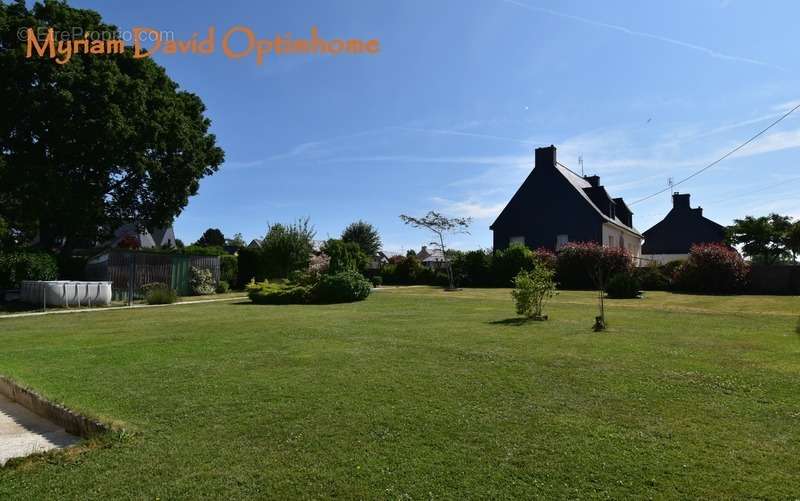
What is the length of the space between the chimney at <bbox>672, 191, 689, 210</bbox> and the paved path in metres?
48.9

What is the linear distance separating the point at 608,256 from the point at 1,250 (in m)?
28.4

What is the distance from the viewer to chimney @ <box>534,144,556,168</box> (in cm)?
3591

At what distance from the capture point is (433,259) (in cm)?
7138

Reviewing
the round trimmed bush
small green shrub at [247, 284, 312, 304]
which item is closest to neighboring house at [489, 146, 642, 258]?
the round trimmed bush

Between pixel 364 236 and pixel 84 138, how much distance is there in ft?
153

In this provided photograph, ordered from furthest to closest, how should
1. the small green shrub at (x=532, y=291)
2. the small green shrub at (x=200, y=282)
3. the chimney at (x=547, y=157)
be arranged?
1. the chimney at (x=547, y=157)
2. the small green shrub at (x=200, y=282)
3. the small green shrub at (x=532, y=291)

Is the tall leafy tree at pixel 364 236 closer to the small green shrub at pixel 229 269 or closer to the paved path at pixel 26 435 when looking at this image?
the small green shrub at pixel 229 269

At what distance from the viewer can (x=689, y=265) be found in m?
24.1

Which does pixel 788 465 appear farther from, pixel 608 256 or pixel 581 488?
pixel 608 256

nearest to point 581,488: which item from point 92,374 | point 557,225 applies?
point 92,374

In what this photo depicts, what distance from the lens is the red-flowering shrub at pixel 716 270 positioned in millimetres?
23094

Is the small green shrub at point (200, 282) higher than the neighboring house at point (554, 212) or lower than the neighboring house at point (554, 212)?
lower

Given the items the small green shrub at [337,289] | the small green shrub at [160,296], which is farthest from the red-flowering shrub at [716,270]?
the small green shrub at [160,296]

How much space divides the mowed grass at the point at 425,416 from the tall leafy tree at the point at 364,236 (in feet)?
192
